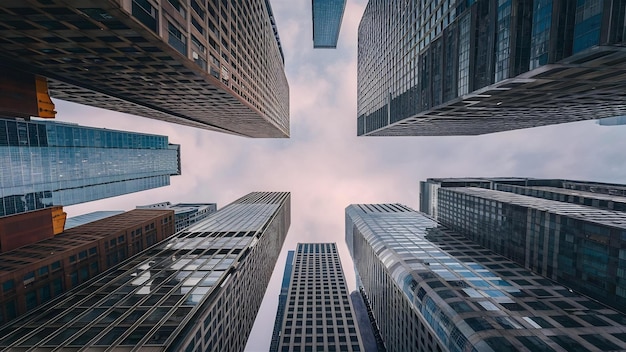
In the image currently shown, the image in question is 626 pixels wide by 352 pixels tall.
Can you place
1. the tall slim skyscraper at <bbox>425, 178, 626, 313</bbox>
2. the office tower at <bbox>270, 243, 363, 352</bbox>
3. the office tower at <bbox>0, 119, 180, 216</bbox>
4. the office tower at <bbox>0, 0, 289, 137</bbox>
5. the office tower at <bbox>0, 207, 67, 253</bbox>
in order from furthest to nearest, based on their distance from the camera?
the office tower at <bbox>270, 243, 363, 352</bbox>
the office tower at <bbox>0, 119, 180, 216</bbox>
the tall slim skyscraper at <bbox>425, 178, 626, 313</bbox>
the office tower at <bbox>0, 207, 67, 253</bbox>
the office tower at <bbox>0, 0, 289, 137</bbox>

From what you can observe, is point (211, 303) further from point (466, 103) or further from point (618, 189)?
point (618, 189)

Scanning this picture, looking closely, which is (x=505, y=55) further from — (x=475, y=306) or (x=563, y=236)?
(x=475, y=306)

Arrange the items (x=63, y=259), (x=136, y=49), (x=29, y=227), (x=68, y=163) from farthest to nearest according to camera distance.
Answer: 1. (x=68, y=163)
2. (x=29, y=227)
3. (x=63, y=259)
4. (x=136, y=49)

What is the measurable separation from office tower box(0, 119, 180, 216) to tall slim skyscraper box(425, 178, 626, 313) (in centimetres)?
11107

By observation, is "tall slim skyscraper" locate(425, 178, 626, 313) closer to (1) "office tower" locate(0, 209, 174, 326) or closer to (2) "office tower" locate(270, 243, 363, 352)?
(2) "office tower" locate(270, 243, 363, 352)

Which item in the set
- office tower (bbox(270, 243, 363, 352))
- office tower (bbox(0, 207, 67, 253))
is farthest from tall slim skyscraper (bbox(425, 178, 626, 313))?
office tower (bbox(0, 207, 67, 253))

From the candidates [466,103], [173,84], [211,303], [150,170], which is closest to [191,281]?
[211,303]

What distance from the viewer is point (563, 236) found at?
163ft

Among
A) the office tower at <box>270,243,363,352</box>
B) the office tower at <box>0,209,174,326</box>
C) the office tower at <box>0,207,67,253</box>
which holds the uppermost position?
the office tower at <box>0,207,67,253</box>

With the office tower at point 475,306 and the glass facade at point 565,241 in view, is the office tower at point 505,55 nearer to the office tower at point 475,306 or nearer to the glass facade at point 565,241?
the glass facade at point 565,241

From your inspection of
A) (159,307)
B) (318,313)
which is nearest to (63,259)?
(159,307)

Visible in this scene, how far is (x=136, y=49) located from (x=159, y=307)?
3489cm

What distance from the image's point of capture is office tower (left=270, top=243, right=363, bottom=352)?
8244 cm

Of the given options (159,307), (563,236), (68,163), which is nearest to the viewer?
(159,307)
